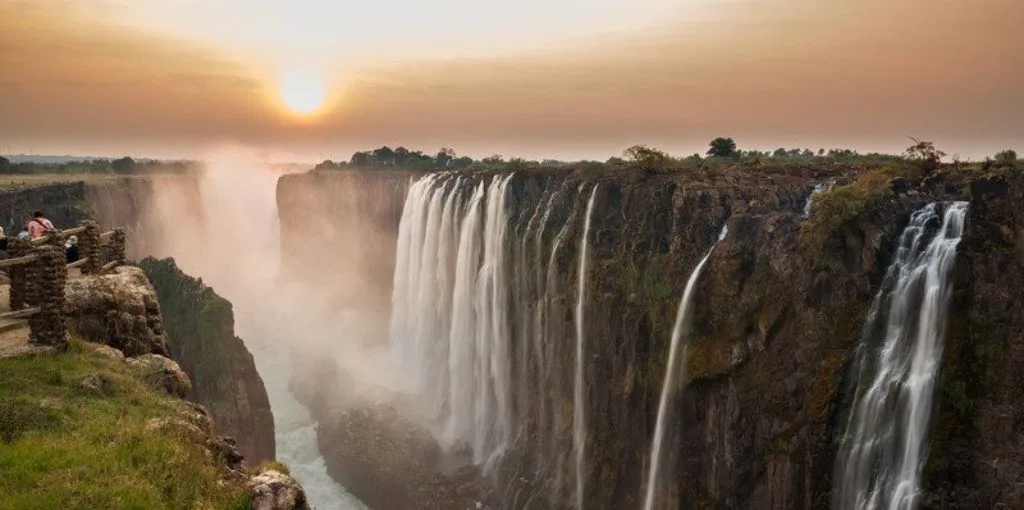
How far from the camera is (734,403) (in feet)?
62.7

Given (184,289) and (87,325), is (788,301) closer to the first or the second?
(87,325)

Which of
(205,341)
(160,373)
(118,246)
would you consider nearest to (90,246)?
(118,246)

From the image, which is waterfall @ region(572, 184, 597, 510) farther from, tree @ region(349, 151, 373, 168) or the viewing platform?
tree @ region(349, 151, 373, 168)

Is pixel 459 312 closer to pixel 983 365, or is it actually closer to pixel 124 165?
pixel 983 365

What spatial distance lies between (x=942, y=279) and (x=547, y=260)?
692 inches

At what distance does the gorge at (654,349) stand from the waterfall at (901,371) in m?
0.10

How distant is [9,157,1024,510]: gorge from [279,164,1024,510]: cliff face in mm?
67

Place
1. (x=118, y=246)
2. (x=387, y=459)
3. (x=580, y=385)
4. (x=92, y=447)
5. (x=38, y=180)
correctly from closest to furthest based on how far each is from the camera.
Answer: (x=92, y=447) → (x=118, y=246) → (x=580, y=385) → (x=387, y=459) → (x=38, y=180)

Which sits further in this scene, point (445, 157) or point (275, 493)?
point (445, 157)

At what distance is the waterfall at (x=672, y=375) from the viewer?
68.6ft

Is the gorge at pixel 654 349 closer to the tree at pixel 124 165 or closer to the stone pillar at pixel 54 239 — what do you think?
the stone pillar at pixel 54 239

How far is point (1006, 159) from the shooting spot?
1564 centimetres

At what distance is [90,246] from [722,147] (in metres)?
33.8

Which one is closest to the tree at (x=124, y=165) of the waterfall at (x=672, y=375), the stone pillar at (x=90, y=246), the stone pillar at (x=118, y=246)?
the stone pillar at (x=118, y=246)
